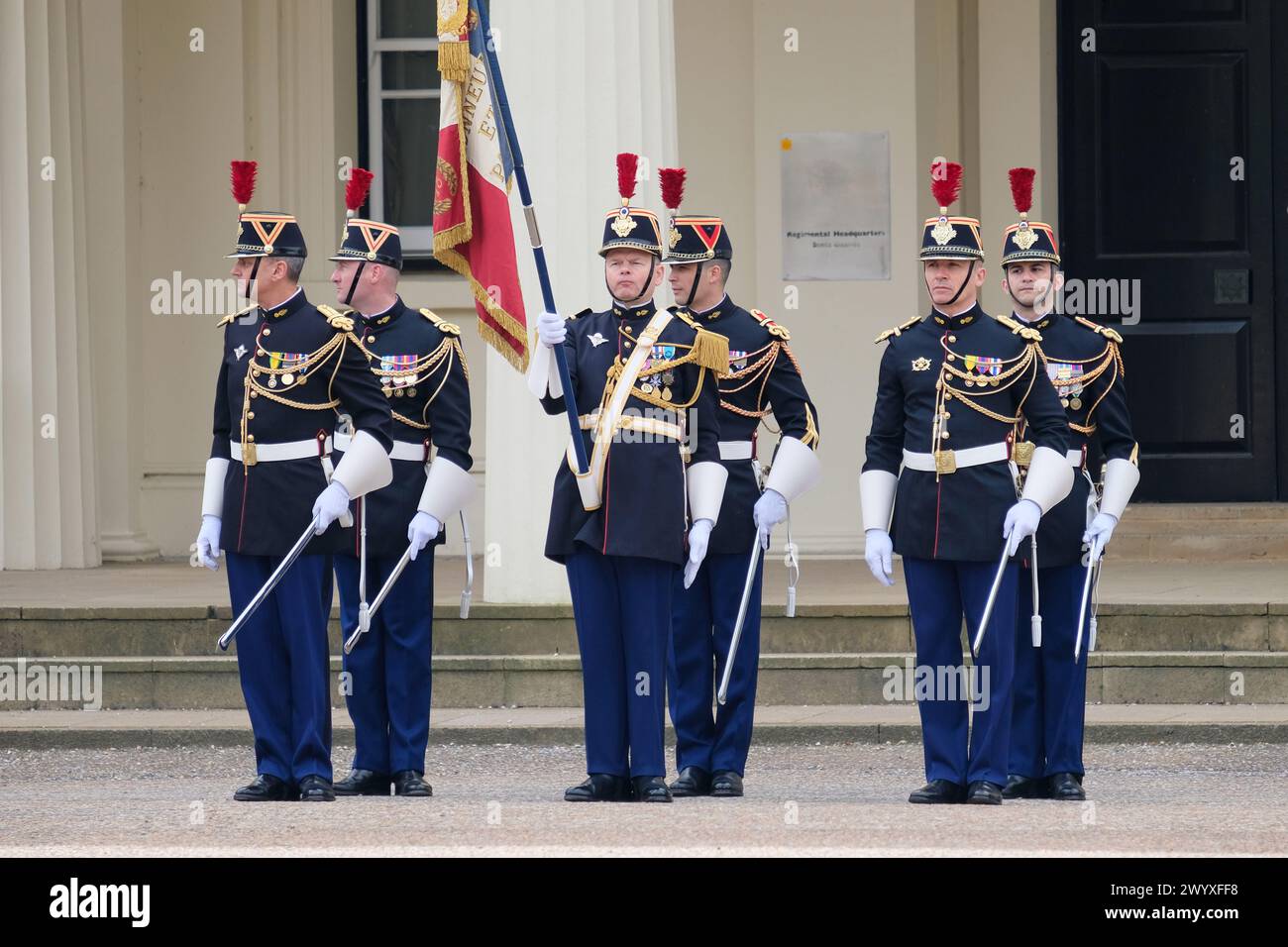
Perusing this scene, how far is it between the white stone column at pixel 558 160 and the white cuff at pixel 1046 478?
11.4ft

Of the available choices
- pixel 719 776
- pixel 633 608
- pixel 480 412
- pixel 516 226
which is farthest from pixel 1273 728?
pixel 480 412

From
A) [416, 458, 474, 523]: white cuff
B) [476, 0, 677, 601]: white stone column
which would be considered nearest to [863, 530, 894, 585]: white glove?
[416, 458, 474, 523]: white cuff

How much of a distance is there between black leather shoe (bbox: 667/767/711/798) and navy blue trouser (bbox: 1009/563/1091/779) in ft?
3.28

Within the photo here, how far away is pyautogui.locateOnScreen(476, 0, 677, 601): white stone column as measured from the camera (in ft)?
35.5

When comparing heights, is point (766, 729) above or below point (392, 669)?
below

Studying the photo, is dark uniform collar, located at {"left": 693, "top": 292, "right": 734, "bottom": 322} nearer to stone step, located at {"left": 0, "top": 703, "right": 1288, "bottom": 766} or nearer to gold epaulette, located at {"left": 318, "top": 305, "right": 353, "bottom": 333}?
gold epaulette, located at {"left": 318, "top": 305, "right": 353, "bottom": 333}

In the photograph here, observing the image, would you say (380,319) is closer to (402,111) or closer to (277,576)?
(277,576)

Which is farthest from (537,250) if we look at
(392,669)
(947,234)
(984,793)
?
(984,793)

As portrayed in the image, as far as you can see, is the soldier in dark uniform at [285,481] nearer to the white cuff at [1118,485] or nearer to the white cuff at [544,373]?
the white cuff at [544,373]

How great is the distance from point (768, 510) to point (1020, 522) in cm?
101

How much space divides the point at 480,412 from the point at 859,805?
699cm

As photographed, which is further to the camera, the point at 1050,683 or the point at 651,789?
the point at 1050,683

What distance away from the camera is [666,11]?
1129 centimetres

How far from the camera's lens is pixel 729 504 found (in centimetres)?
846
